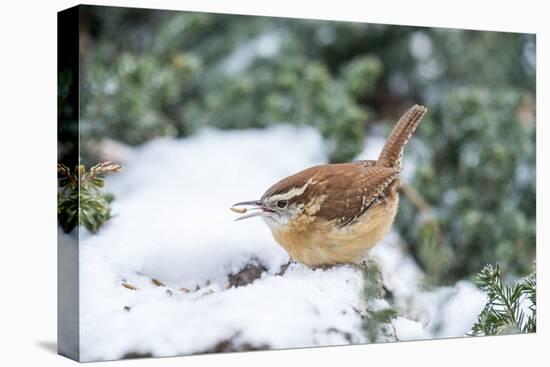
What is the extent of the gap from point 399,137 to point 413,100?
550mm

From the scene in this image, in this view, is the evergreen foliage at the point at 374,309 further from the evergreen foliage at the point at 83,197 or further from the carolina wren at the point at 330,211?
the evergreen foliage at the point at 83,197

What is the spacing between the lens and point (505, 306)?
14.4ft

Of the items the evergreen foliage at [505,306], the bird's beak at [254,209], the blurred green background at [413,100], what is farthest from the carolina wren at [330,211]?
the evergreen foliage at [505,306]

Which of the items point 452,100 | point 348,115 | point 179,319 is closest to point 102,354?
point 179,319

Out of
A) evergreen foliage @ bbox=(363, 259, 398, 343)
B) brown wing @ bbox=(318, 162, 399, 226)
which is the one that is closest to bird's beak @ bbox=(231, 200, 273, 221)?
brown wing @ bbox=(318, 162, 399, 226)

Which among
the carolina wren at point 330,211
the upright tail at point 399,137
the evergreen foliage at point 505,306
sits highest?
the upright tail at point 399,137

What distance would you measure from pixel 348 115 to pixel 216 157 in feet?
2.46

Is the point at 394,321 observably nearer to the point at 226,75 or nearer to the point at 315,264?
the point at 315,264

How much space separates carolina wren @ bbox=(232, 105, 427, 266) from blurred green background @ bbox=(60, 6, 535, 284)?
16.7 inches

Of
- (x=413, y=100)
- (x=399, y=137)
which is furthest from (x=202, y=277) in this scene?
(x=413, y=100)

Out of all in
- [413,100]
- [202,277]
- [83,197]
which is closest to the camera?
[83,197]

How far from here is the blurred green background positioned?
4.75 metres

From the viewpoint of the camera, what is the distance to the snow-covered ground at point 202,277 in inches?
148

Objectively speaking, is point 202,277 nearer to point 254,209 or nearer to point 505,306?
point 254,209
